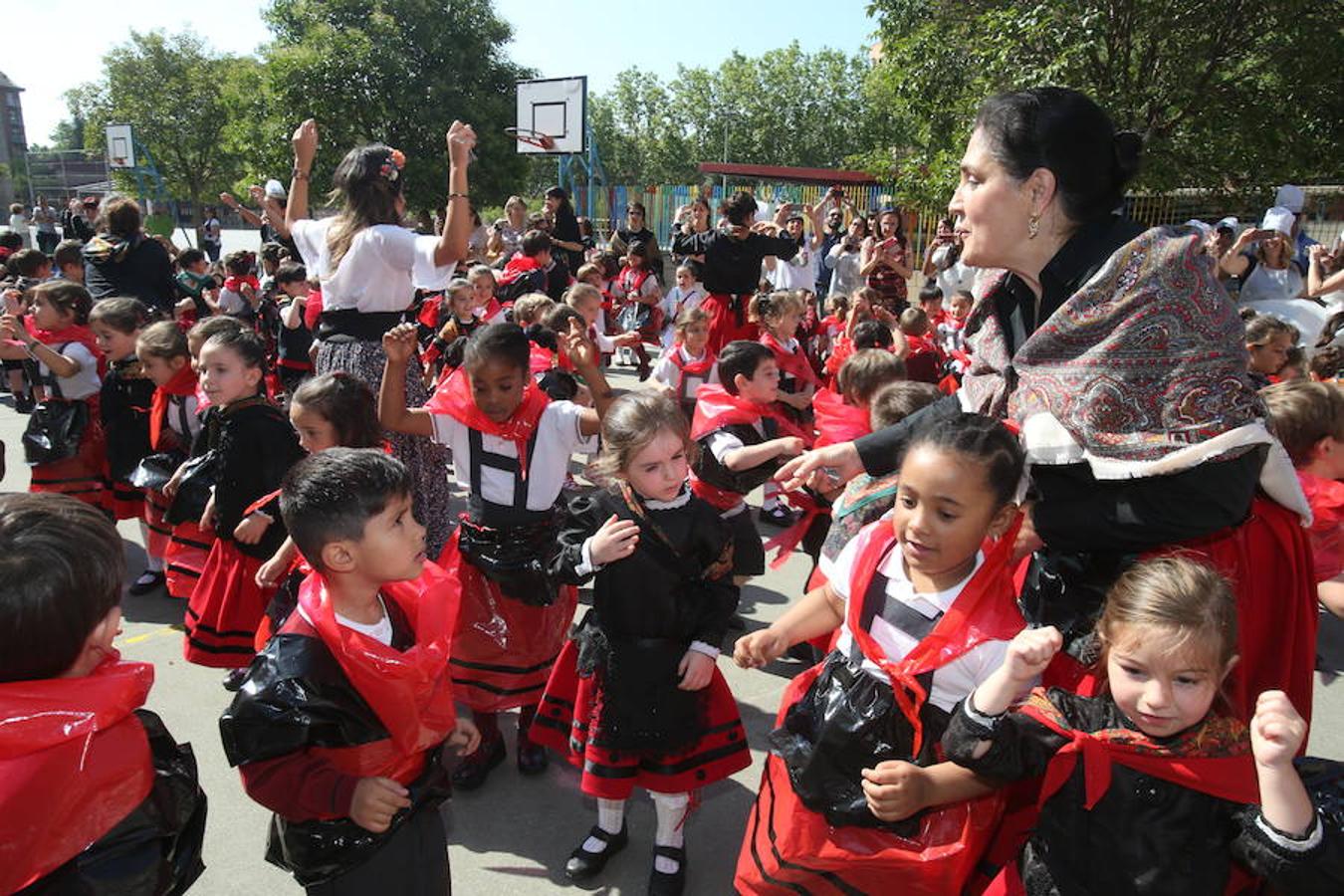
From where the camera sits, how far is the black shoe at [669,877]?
8.34 ft

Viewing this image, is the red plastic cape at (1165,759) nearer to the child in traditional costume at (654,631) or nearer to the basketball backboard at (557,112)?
the child in traditional costume at (654,631)

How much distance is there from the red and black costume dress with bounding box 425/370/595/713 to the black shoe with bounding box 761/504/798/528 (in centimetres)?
291

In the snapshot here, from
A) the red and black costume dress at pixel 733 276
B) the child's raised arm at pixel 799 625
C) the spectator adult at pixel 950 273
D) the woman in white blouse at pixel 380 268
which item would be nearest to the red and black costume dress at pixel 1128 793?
the child's raised arm at pixel 799 625

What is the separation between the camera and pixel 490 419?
Result: 10.1 feet

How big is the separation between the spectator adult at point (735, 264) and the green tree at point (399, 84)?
69.7ft

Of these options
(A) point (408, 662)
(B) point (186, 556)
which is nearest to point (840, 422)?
(A) point (408, 662)

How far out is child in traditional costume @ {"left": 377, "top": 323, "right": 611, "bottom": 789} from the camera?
305 cm

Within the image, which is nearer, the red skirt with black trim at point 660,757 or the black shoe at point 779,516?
the red skirt with black trim at point 660,757

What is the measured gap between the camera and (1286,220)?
8008mm

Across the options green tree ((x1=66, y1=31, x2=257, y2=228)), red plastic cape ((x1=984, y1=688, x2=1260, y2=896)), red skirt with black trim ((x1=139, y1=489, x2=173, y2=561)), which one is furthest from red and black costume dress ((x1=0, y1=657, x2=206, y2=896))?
green tree ((x1=66, y1=31, x2=257, y2=228))

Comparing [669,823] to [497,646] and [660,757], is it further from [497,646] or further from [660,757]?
[497,646]

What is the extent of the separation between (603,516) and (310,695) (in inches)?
38.3

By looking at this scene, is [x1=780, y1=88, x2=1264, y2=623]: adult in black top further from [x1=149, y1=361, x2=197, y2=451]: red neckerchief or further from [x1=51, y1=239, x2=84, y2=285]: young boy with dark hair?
[x1=51, y1=239, x2=84, y2=285]: young boy with dark hair

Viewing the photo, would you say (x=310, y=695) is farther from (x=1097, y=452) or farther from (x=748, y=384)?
(x=748, y=384)
